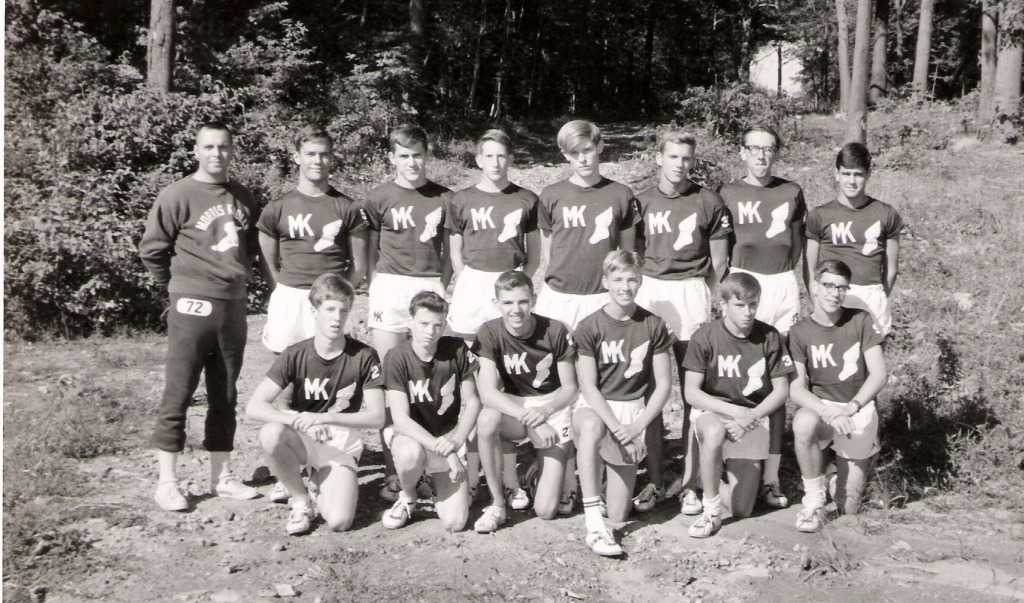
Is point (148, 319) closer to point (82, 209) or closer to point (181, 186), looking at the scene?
point (82, 209)

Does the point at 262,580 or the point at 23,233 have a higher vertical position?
the point at 23,233

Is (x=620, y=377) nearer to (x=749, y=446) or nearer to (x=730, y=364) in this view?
(x=730, y=364)

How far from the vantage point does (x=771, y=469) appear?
5039 millimetres

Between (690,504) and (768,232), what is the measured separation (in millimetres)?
1664

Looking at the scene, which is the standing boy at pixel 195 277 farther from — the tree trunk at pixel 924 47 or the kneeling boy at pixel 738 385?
the tree trunk at pixel 924 47

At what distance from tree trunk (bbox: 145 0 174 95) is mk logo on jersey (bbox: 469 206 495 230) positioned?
7.39 meters

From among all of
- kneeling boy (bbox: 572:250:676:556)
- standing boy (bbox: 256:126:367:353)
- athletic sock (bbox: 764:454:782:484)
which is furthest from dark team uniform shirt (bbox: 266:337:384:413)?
athletic sock (bbox: 764:454:782:484)

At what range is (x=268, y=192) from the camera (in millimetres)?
10828

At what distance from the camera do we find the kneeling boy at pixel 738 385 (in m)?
4.66

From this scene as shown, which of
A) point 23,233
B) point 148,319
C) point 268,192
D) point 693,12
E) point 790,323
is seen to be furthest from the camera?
point 693,12

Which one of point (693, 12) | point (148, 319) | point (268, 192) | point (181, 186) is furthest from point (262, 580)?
point (693, 12)

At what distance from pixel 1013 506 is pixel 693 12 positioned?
4120 cm

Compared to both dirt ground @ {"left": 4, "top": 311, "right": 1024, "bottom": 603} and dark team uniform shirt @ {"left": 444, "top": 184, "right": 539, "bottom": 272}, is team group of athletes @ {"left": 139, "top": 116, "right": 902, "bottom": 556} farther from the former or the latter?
dirt ground @ {"left": 4, "top": 311, "right": 1024, "bottom": 603}

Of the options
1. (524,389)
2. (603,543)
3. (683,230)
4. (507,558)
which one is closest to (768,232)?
(683,230)
